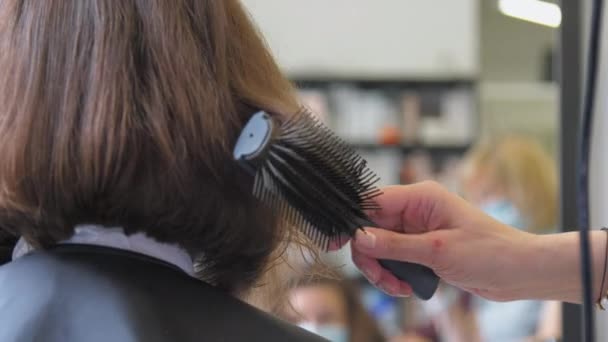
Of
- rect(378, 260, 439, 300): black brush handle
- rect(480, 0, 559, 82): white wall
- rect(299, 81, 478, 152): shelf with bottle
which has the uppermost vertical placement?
rect(378, 260, 439, 300): black brush handle

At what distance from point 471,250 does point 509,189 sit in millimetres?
1580

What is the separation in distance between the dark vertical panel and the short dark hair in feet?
2.11

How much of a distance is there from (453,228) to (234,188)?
29 centimetres

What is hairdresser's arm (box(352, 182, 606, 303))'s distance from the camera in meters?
0.88

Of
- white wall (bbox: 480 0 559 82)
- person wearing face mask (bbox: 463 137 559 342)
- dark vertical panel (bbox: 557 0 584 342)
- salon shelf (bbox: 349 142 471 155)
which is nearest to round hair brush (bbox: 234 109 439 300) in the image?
dark vertical panel (bbox: 557 0 584 342)

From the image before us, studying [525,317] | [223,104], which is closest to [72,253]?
[223,104]

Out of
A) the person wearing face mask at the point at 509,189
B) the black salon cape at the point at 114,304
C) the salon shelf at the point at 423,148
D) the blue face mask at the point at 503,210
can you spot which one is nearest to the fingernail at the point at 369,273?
the black salon cape at the point at 114,304

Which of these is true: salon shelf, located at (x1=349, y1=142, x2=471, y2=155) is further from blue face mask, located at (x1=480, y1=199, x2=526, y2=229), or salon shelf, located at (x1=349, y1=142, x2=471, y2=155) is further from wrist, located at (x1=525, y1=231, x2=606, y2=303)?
wrist, located at (x1=525, y1=231, x2=606, y2=303)

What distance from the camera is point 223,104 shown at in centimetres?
74

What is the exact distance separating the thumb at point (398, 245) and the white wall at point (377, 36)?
10.1 ft

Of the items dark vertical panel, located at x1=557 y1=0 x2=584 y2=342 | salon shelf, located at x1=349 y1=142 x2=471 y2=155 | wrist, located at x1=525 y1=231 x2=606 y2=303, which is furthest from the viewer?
salon shelf, located at x1=349 y1=142 x2=471 y2=155

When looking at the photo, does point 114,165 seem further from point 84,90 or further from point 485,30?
point 485,30

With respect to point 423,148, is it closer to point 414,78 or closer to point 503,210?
point 414,78

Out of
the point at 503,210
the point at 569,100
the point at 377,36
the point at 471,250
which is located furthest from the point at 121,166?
the point at 377,36
